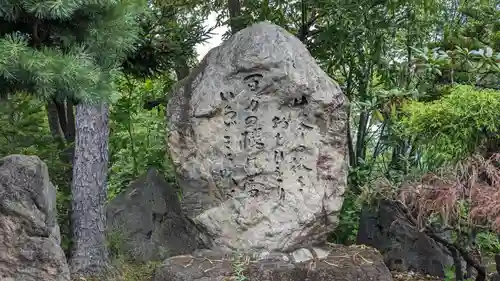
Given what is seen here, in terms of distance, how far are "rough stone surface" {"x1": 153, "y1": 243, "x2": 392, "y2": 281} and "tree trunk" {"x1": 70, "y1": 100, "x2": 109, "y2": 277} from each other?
65 cm

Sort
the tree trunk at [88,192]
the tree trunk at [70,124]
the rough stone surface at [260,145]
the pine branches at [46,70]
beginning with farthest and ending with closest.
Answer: the tree trunk at [70,124], the tree trunk at [88,192], the rough stone surface at [260,145], the pine branches at [46,70]

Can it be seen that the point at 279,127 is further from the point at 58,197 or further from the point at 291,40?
the point at 58,197

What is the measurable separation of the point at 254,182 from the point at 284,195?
227mm

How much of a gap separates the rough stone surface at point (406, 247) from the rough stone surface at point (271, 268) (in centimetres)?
82

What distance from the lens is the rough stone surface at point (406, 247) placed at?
186 inches

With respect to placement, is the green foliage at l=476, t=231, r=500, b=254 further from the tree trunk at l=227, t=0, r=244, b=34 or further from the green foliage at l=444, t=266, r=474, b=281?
the tree trunk at l=227, t=0, r=244, b=34

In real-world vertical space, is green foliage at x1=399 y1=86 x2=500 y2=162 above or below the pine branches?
below

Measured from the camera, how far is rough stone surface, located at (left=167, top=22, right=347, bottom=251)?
412cm

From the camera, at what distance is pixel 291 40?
4.28m

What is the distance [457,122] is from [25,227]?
2.54 m

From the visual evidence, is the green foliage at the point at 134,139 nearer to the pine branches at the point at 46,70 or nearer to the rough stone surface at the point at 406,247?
the rough stone surface at the point at 406,247

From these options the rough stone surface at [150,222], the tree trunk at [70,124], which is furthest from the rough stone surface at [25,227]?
the tree trunk at [70,124]

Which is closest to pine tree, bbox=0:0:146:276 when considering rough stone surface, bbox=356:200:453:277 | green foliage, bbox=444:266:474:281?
rough stone surface, bbox=356:200:453:277

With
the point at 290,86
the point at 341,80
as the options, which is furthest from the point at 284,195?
the point at 341,80
